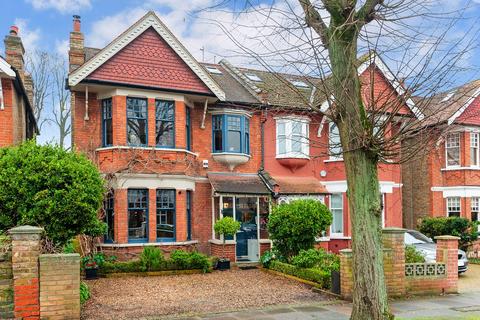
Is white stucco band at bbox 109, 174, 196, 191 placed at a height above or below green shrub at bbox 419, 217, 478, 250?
above

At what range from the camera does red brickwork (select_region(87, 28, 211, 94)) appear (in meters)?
16.3

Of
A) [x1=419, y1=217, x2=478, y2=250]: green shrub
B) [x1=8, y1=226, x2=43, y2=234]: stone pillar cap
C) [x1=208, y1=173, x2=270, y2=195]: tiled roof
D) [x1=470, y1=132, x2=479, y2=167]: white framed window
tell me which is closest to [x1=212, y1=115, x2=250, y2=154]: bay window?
[x1=208, y1=173, x2=270, y2=195]: tiled roof

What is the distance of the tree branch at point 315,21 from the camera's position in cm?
735

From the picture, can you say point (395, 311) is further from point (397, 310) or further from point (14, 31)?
point (14, 31)

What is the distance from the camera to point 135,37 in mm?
16781

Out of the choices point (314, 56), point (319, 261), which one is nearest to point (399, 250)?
point (319, 261)

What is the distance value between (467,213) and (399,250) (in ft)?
45.1

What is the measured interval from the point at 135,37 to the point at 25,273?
10.9m

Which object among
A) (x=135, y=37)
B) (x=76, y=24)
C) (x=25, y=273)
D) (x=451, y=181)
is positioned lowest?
(x=25, y=273)

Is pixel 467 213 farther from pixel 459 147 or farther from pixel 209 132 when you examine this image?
pixel 209 132

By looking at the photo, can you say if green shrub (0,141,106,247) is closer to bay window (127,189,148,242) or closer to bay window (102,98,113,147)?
bay window (127,189,148,242)

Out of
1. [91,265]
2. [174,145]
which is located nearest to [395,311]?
[91,265]

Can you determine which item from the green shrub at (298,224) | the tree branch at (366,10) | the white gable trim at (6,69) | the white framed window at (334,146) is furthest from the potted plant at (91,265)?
the tree branch at (366,10)

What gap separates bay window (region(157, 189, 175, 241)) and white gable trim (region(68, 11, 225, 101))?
4.35m
